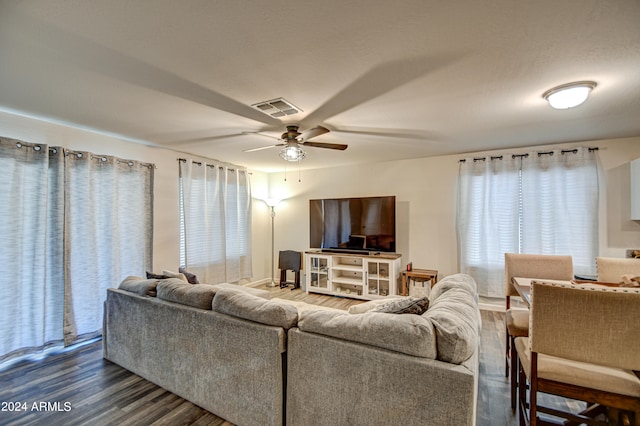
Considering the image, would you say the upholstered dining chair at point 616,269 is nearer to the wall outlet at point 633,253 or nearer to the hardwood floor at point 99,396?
the wall outlet at point 633,253

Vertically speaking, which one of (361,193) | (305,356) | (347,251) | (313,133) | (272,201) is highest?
(313,133)

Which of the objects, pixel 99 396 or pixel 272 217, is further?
pixel 272 217

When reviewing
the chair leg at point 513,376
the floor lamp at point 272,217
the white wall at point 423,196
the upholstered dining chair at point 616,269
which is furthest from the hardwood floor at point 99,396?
the floor lamp at point 272,217

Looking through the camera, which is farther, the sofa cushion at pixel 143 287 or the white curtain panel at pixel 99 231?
the white curtain panel at pixel 99 231

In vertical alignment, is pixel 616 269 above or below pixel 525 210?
below

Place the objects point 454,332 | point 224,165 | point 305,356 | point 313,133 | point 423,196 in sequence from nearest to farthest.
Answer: point 454,332 < point 305,356 < point 313,133 < point 423,196 < point 224,165

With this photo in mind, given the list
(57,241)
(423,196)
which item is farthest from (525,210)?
(57,241)

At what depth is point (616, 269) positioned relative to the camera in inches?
95.3

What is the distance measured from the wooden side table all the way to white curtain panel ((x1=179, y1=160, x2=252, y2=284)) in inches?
111

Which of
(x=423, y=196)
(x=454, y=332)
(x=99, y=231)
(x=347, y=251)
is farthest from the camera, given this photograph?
(x=347, y=251)

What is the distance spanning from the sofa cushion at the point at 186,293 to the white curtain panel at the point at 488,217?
3.64m

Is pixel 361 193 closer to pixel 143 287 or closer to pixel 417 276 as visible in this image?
pixel 417 276

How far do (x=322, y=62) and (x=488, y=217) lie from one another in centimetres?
346

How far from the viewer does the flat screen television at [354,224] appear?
14.8 ft
